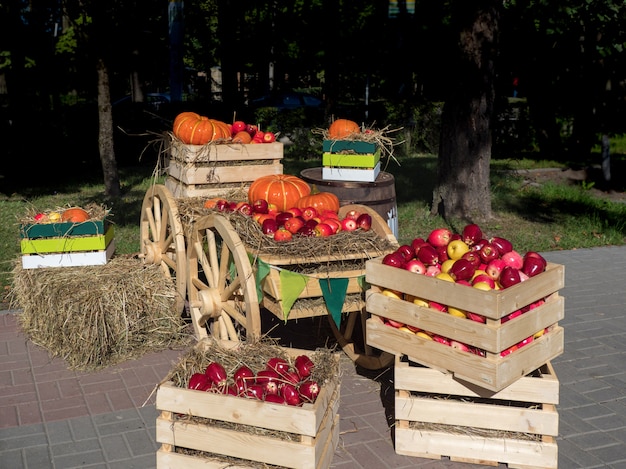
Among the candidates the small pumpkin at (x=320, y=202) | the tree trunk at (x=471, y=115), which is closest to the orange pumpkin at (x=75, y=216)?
the small pumpkin at (x=320, y=202)

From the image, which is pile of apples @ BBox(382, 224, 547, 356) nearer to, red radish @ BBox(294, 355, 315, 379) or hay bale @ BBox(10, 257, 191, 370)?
red radish @ BBox(294, 355, 315, 379)

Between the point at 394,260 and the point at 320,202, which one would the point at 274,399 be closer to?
the point at 394,260

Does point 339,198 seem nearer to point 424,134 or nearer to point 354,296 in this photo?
point 354,296

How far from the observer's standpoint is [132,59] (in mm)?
24359

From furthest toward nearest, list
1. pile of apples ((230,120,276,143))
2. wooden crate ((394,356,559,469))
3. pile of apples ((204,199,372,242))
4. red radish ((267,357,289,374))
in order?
1. pile of apples ((230,120,276,143))
2. pile of apples ((204,199,372,242))
3. wooden crate ((394,356,559,469))
4. red radish ((267,357,289,374))

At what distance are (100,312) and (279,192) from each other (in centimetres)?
Result: 156

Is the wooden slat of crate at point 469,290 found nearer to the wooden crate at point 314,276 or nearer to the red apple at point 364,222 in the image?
the wooden crate at point 314,276

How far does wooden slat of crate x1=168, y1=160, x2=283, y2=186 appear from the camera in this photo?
20.0 feet

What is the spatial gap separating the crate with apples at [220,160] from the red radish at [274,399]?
2862mm

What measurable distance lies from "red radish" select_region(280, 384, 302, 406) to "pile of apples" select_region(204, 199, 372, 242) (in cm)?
125

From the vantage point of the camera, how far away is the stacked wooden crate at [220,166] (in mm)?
6098

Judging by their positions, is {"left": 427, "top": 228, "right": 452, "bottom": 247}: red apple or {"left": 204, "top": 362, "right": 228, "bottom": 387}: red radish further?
{"left": 427, "top": 228, "right": 452, "bottom": 247}: red apple

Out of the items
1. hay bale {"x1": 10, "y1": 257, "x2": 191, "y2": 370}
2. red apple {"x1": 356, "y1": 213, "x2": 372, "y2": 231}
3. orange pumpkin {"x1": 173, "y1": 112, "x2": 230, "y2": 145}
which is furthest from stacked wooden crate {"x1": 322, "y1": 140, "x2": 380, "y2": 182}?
hay bale {"x1": 10, "y1": 257, "x2": 191, "y2": 370}

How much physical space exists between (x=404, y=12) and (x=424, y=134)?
8097mm
